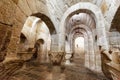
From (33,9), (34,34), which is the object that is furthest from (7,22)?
(34,34)

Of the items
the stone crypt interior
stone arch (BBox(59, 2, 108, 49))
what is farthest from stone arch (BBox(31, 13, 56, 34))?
stone arch (BBox(59, 2, 108, 49))

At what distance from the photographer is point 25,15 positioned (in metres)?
1.90

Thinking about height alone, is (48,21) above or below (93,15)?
below

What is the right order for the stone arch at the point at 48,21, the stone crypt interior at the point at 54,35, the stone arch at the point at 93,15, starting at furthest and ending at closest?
1. the stone arch at the point at 93,15
2. the stone arch at the point at 48,21
3. the stone crypt interior at the point at 54,35

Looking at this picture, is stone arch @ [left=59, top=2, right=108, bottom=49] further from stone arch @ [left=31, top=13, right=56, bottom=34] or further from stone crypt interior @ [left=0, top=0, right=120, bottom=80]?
stone arch @ [left=31, top=13, right=56, bottom=34]

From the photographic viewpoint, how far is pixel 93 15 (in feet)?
12.1

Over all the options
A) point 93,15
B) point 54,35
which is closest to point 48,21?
point 54,35

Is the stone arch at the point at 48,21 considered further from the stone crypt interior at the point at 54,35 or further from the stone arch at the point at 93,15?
the stone arch at the point at 93,15

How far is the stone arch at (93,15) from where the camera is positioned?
312 cm

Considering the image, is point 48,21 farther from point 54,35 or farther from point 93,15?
point 93,15

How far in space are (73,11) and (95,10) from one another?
81 centimetres

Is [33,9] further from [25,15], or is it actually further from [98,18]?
[98,18]

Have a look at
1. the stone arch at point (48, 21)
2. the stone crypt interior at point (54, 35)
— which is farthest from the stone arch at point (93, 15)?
the stone arch at point (48, 21)

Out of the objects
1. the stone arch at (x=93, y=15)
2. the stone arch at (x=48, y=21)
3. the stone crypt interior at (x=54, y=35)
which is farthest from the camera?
the stone arch at (x=93, y=15)
